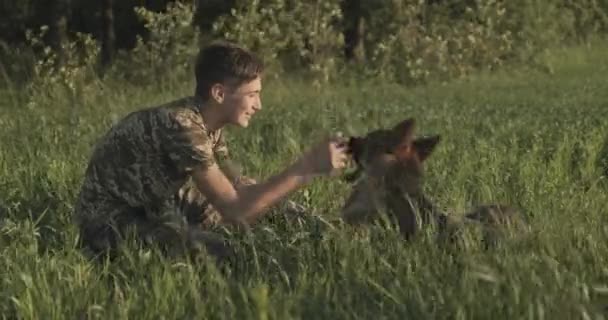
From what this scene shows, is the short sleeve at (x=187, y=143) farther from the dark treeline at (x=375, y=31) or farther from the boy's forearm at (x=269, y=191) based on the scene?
the dark treeline at (x=375, y=31)

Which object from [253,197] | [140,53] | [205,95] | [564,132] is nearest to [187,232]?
[253,197]

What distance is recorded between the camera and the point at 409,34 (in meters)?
18.4

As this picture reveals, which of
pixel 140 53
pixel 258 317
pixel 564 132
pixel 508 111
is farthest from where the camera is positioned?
pixel 140 53

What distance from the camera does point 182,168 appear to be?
439 cm

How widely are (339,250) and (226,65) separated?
1.05 meters

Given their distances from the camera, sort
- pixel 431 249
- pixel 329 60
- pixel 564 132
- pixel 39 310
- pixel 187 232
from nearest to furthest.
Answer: pixel 39 310 < pixel 431 249 < pixel 187 232 < pixel 564 132 < pixel 329 60

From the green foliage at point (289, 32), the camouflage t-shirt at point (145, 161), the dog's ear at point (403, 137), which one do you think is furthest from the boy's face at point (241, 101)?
the green foliage at point (289, 32)

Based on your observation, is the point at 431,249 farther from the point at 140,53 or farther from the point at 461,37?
the point at 461,37

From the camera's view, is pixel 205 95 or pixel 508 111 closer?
pixel 205 95

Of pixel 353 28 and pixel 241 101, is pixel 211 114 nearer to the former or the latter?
pixel 241 101

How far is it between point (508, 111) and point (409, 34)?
8.06 m

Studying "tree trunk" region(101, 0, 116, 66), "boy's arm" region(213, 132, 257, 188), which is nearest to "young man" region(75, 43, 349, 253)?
"boy's arm" region(213, 132, 257, 188)

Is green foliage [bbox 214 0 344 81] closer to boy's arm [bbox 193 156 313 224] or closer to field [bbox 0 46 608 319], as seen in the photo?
field [bbox 0 46 608 319]

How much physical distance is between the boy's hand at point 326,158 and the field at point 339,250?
30 cm
